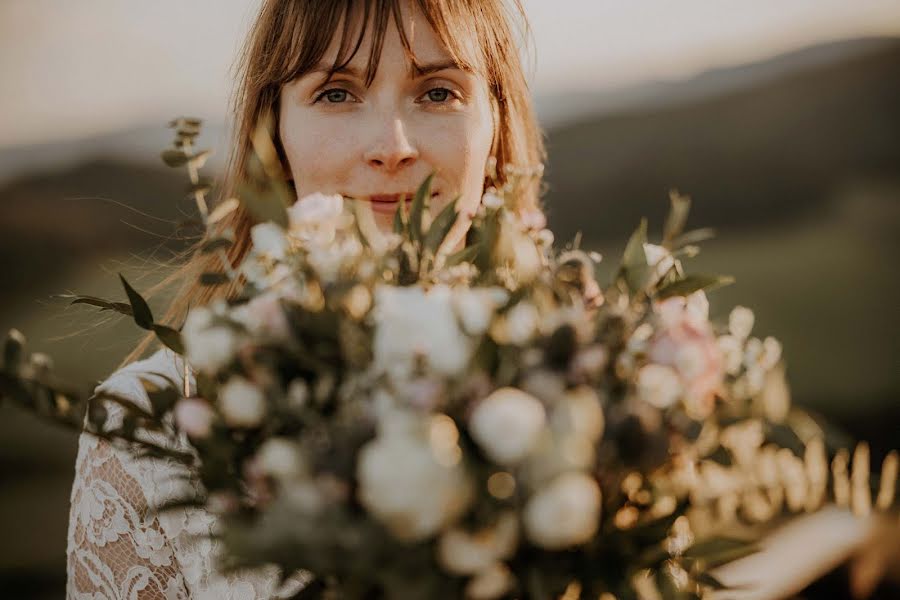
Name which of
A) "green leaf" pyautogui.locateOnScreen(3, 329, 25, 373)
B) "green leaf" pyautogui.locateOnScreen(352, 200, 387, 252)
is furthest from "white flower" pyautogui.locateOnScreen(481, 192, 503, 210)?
"green leaf" pyautogui.locateOnScreen(3, 329, 25, 373)

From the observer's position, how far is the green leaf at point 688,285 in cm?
89

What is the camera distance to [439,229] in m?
0.90

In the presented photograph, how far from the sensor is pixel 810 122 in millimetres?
6188

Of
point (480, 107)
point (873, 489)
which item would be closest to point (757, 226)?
point (480, 107)

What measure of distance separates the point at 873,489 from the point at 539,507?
44cm

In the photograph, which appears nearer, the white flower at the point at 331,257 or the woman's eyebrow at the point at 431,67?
the white flower at the point at 331,257

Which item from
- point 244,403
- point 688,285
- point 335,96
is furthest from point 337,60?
point 244,403

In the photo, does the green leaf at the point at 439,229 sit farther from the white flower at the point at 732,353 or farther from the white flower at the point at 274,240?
the white flower at the point at 732,353

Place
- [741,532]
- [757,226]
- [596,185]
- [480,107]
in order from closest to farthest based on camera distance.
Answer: [741,532] < [480,107] < [596,185] < [757,226]

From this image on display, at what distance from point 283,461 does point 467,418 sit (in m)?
0.15

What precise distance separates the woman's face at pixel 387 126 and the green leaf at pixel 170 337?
672mm

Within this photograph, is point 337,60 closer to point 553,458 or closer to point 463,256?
point 463,256

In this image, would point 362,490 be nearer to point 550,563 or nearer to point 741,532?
point 550,563

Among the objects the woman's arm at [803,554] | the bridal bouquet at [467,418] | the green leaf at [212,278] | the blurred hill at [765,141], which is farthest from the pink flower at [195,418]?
the blurred hill at [765,141]
